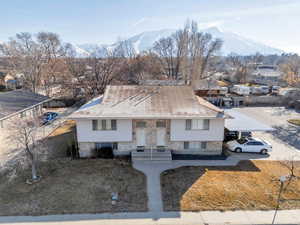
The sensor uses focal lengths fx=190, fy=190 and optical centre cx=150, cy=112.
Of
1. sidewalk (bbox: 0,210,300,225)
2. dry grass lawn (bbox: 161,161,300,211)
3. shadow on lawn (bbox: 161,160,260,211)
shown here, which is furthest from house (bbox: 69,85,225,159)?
sidewalk (bbox: 0,210,300,225)

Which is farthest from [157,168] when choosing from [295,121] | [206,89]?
[206,89]

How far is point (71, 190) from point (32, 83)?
3473 centimetres

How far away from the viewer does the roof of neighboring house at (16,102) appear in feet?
69.7

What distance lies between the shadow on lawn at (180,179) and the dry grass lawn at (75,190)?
1374mm

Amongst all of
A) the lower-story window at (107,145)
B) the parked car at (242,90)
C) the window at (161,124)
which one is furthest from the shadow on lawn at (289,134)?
the parked car at (242,90)

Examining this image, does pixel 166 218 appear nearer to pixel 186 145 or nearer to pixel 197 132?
pixel 186 145

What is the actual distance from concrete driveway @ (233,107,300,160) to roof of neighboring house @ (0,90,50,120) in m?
24.2

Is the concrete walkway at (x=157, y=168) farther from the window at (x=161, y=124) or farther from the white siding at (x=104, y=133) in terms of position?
the window at (x=161, y=124)

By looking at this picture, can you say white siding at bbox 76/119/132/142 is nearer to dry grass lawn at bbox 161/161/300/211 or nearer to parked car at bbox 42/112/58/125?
dry grass lawn at bbox 161/161/300/211

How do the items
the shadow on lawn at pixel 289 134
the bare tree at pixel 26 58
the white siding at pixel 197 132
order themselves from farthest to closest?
the bare tree at pixel 26 58
the shadow on lawn at pixel 289 134
the white siding at pixel 197 132

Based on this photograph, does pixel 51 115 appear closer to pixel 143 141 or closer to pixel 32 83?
pixel 32 83

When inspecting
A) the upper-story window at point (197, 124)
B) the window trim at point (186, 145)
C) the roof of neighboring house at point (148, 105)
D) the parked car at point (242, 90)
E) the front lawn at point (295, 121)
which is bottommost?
the front lawn at point (295, 121)

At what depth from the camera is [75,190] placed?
38.4 feet

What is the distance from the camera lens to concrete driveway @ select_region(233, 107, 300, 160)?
56.9 ft
